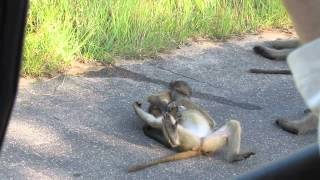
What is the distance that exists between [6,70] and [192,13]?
5341mm

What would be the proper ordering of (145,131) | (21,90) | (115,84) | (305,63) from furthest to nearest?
(115,84) → (21,90) → (145,131) → (305,63)

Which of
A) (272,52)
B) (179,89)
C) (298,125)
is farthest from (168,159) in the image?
(272,52)

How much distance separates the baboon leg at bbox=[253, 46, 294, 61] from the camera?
20.0 feet

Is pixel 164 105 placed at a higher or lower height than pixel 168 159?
higher

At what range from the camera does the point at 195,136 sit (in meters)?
4.02

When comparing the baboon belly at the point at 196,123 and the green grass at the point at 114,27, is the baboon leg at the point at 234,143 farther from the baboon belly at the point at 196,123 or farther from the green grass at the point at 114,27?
the green grass at the point at 114,27

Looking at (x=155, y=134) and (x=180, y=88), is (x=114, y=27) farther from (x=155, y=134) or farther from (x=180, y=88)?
(x=155, y=134)

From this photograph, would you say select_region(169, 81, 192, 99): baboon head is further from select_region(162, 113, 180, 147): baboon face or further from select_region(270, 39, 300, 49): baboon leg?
select_region(270, 39, 300, 49): baboon leg

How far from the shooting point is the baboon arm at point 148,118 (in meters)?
4.17

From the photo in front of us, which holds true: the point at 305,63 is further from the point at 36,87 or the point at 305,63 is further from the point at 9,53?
the point at 36,87

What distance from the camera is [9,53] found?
1122 millimetres

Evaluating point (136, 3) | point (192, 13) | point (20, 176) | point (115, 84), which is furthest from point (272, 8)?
point (20, 176)

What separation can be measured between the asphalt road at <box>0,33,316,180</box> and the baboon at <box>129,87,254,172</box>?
52 millimetres

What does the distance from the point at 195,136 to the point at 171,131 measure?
5.5 inches
